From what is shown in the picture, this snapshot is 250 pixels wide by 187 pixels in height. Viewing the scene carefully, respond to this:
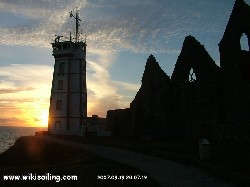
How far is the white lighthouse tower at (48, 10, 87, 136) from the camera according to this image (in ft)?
147

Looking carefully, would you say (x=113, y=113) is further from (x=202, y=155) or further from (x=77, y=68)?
(x=202, y=155)

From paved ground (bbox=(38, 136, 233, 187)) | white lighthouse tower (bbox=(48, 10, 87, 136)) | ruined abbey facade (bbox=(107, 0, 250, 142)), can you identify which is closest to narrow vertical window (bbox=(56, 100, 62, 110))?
white lighthouse tower (bbox=(48, 10, 87, 136))

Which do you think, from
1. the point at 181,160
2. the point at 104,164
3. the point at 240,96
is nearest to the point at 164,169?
the point at 181,160

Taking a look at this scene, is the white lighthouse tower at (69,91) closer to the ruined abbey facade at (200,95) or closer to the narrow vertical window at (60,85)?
the narrow vertical window at (60,85)

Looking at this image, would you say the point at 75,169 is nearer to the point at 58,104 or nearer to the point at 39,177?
the point at 39,177

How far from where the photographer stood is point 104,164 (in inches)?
593

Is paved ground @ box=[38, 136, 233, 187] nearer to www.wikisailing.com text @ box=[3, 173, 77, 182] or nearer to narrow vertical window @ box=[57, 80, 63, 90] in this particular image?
www.wikisailing.com text @ box=[3, 173, 77, 182]

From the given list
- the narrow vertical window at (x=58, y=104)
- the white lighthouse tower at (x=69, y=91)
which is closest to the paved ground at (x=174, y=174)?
the white lighthouse tower at (x=69, y=91)

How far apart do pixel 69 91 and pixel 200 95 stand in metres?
23.6

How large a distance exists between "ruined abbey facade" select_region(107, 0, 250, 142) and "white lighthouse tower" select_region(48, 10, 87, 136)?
11.6 meters

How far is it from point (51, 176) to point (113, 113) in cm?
2885

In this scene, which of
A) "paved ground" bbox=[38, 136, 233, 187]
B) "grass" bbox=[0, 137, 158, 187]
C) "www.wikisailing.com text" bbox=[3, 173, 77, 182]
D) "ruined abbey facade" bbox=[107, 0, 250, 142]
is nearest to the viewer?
"paved ground" bbox=[38, 136, 233, 187]

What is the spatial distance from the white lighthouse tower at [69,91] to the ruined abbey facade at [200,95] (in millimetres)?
11615

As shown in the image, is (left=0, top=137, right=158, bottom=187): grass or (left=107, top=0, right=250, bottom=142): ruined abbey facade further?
(left=107, top=0, right=250, bottom=142): ruined abbey facade
